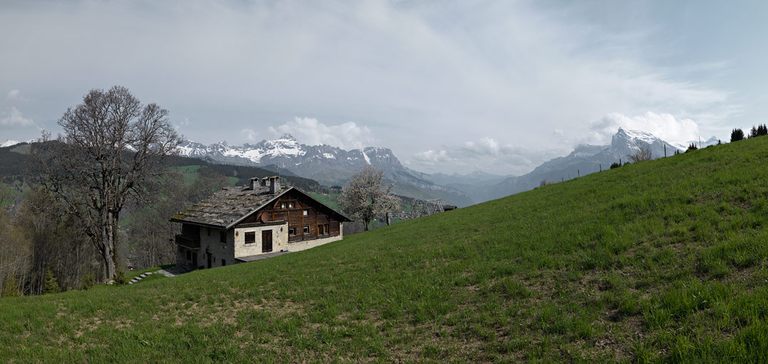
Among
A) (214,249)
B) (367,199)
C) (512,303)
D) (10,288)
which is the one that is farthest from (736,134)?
(10,288)

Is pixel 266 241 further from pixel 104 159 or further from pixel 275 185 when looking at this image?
pixel 104 159

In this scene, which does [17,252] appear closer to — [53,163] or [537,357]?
[53,163]

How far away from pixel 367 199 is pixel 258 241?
32629 millimetres

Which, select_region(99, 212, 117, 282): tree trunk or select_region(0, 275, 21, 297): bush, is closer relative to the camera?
select_region(0, 275, 21, 297): bush

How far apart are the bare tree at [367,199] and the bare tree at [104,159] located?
41.9 m

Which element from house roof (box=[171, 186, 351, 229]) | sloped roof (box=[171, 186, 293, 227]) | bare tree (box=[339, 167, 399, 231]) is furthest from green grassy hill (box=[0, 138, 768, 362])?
bare tree (box=[339, 167, 399, 231])

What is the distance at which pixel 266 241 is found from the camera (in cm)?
4947

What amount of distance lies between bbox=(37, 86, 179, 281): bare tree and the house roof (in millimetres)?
10364

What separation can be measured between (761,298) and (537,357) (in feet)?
14.1

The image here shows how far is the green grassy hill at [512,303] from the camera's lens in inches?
319

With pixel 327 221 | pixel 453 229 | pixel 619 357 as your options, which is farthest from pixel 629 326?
pixel 327 221

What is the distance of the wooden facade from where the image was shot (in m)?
50.0

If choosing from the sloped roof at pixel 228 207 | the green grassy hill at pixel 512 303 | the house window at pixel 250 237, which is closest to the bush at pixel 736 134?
the green grassy hill at pixel 512 303

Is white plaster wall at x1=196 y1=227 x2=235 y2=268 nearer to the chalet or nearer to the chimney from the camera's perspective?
the chalet
